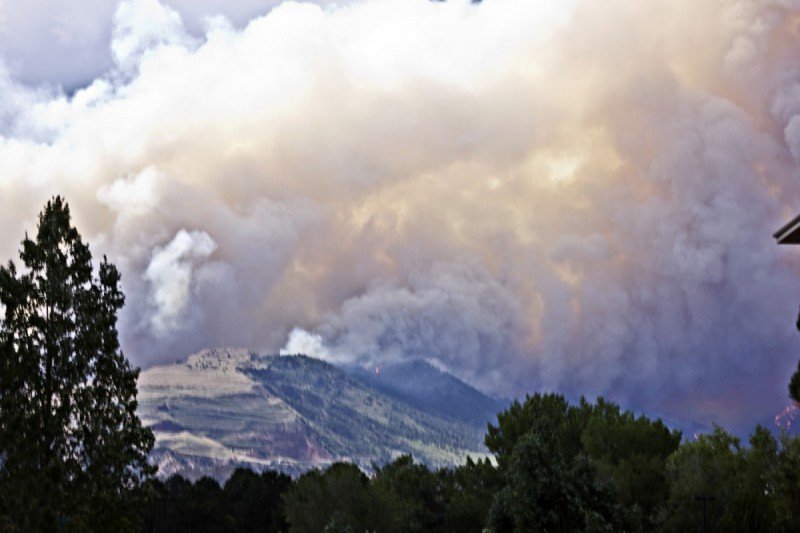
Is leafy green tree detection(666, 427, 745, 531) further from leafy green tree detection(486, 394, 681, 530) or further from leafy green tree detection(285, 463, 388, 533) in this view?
leafy green tree detection(285, 463, 388, 533)

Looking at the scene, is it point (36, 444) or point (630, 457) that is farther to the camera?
point (630, 457)

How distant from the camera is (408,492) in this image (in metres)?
125

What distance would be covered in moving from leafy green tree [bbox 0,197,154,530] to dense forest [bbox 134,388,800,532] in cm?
159

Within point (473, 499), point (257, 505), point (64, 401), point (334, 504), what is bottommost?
point (64, 401)

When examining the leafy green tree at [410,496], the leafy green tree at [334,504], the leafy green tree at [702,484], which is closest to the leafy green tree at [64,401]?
the leafy green tree at [702,484]

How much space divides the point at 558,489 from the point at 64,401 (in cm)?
2791

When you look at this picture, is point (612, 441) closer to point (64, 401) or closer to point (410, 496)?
point (410, 496)

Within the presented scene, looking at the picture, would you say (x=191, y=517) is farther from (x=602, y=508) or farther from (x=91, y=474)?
(x=91, y=474)

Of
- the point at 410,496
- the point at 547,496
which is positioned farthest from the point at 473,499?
the point at 547,496

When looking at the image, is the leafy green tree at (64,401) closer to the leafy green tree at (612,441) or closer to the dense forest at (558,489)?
the dense forest at (558,489)

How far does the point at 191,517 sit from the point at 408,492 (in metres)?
40.4

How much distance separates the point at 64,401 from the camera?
105 feet

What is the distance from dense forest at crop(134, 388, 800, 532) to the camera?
51.9m

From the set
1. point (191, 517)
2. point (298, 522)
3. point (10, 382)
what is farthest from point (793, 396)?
point (191, 517)
